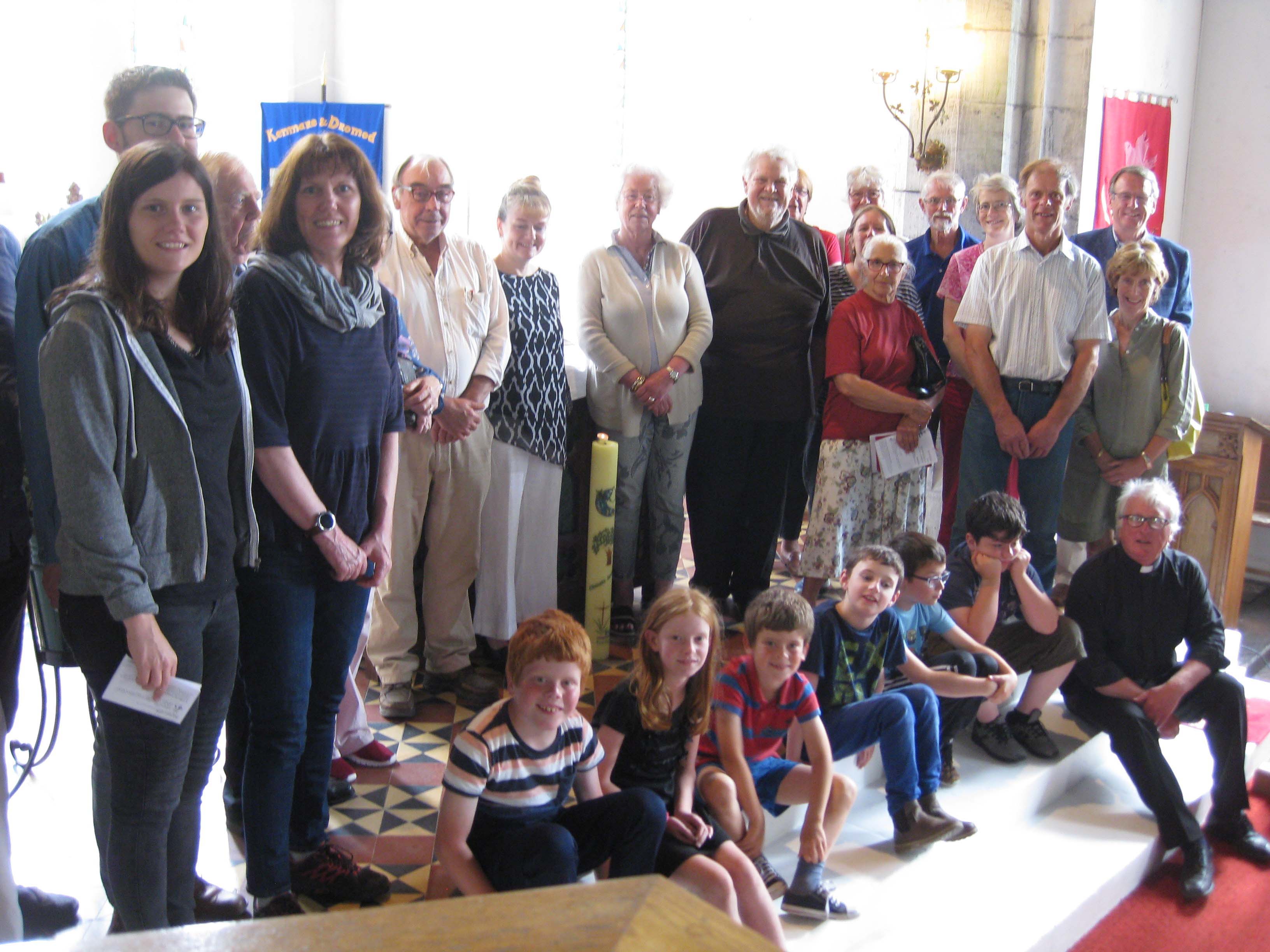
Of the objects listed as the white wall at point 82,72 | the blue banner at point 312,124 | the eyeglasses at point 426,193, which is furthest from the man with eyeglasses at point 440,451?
the blue banner at point 312,124

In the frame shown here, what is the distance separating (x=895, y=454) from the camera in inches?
154

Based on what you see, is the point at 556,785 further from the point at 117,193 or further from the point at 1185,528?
the point at 1185,528

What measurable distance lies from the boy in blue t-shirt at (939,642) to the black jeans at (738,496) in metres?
0.96

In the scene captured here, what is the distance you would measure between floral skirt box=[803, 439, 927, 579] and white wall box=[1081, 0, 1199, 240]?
3.55 m

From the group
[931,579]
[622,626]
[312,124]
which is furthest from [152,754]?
[312,124]

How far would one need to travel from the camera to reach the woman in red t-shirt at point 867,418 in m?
3.86

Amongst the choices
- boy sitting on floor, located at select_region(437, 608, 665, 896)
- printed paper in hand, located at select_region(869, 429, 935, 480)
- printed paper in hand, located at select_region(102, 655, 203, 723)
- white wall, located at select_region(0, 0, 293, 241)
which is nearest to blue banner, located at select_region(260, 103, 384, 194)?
white wall, located at select_region(0, 0, 293, 241)

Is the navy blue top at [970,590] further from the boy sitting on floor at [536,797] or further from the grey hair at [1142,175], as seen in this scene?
the grey hair at [1142,175]

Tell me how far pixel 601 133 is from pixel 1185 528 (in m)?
4.60

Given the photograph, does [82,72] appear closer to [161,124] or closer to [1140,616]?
[161,124]

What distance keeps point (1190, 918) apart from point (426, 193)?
2640mm

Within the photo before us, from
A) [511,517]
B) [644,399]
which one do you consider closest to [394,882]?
[511,517]

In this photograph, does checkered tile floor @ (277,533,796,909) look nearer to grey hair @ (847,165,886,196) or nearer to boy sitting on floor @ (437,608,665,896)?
boy sitting on floor @ (437,608,665,896)

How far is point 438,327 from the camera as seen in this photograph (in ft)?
10.3
